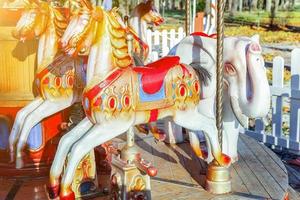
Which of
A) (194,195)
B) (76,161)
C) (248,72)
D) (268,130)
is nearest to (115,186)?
(76,161)

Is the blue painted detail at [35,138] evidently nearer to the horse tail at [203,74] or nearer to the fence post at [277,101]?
the horse tail at [203,74]

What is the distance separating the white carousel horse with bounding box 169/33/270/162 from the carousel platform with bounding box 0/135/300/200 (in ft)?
0.78

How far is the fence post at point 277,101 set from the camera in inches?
218

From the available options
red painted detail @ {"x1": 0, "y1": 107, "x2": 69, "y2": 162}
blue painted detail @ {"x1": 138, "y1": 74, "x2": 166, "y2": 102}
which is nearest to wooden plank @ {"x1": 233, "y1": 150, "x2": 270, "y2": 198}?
blue painted detail @ {"x1": 138, "y1": 74, "x2": 166, "y2": 102}

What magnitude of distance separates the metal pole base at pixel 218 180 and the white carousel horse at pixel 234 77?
1.35 ft

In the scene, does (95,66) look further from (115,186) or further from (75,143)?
(115,186)

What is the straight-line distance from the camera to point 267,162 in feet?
14.3

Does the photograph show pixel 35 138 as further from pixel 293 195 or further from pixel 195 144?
pixel 293 195

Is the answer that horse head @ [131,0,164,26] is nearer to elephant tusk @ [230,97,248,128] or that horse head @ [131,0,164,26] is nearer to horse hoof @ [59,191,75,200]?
elephant tusk @ [230,97,248,128]

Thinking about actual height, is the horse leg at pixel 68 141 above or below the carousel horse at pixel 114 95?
below

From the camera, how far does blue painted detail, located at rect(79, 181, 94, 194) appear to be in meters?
3.69

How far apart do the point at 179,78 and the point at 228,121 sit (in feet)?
3.07

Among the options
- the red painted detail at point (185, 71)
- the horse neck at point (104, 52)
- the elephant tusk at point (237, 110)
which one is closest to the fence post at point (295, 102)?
the elephant tusk at point (237, 110)

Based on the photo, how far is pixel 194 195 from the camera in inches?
141
